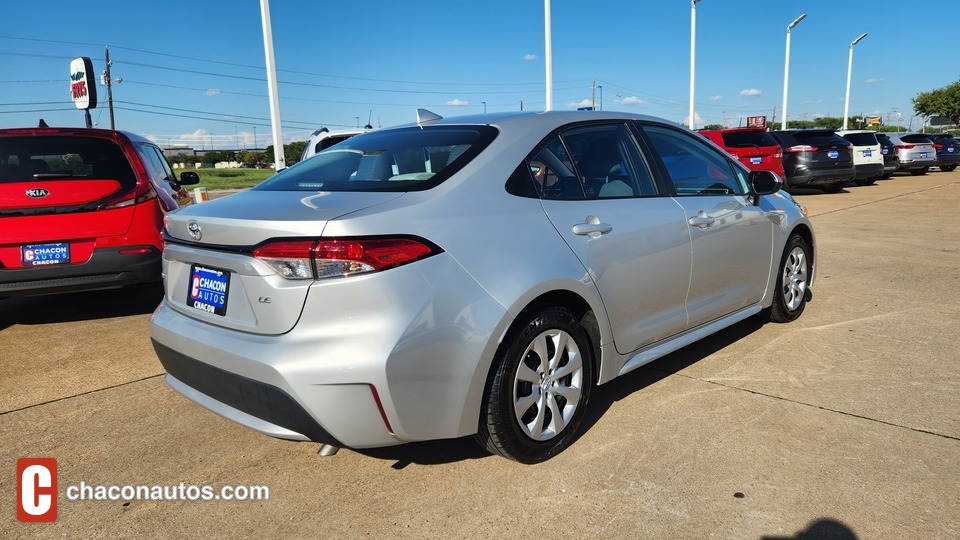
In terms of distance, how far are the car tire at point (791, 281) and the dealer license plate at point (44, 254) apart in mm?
5101

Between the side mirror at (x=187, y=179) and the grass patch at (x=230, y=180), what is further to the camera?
the grass patch at (x=230, y=180)

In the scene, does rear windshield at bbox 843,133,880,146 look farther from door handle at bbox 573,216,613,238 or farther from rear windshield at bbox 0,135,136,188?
rear windshield at bbox 0,135,136,188

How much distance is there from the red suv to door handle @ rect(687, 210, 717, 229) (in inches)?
460

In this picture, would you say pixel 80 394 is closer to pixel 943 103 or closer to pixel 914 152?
pixel 914 152

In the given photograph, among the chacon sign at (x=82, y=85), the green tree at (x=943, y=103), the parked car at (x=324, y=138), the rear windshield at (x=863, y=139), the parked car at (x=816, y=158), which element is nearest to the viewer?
the parked car at (x=324, y=138)

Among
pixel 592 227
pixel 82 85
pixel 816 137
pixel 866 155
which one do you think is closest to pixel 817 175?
pixel 816 137

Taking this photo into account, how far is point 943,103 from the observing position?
6147 centimetres

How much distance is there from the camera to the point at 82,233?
16.1 feet

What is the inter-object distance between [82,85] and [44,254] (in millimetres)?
28056

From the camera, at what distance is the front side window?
151 inches

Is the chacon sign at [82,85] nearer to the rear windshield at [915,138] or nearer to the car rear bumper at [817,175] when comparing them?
the car rear bumper at [817,175]

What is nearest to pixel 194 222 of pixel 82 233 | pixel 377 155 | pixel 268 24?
pixel 377 155

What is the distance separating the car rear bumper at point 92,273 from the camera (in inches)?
189

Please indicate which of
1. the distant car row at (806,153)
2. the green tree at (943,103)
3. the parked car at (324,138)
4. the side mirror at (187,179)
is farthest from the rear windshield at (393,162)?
the green tree at (943,103)
